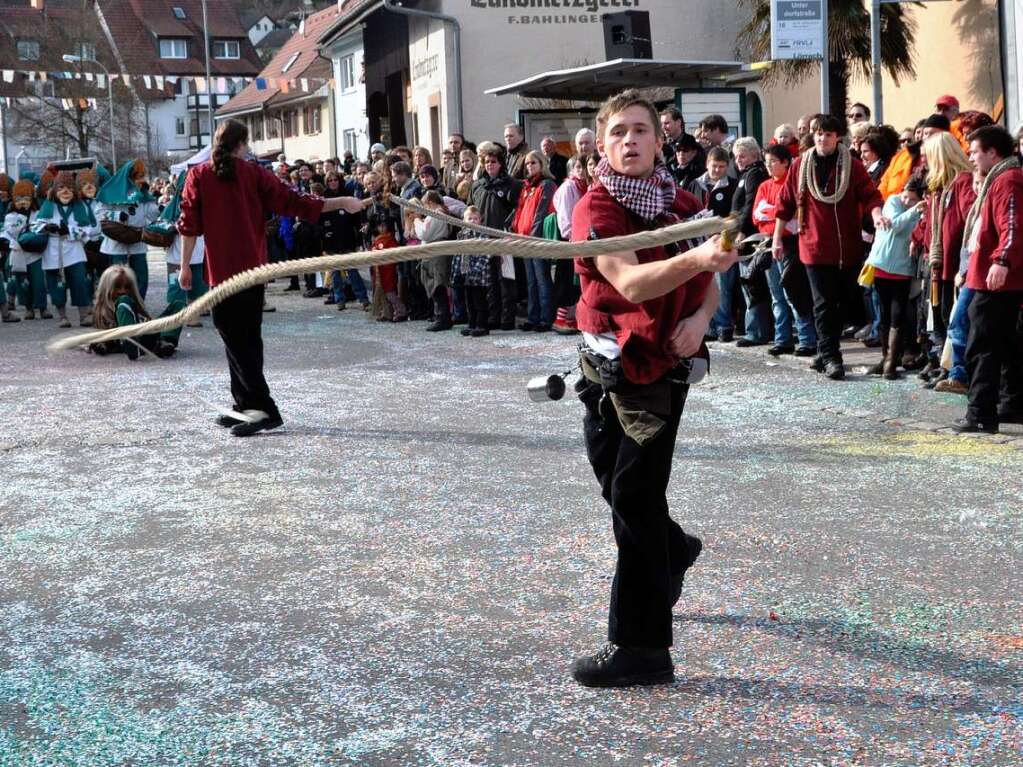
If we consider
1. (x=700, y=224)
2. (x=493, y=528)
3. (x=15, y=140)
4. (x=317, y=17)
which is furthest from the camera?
(x=15, y=140)

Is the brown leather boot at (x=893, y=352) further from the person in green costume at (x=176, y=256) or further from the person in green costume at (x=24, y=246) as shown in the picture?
the person in green costume at (x=24, y=246)

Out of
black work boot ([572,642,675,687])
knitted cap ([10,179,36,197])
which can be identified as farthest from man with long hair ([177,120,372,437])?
knitted cap ([10,179,36,197])

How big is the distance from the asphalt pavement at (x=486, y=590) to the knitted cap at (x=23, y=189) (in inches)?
349

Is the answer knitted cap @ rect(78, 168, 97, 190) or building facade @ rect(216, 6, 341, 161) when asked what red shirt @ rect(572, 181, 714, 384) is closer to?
knitted cap @ rect(78, 168, 97, 190)

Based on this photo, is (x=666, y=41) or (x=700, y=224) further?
(x=666, y=41)

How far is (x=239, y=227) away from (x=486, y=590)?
14.5 feet

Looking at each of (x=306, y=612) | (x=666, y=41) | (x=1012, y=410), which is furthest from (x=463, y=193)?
(x=666, y=41)

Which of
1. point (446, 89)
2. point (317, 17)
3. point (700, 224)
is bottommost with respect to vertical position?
point (700, 224)

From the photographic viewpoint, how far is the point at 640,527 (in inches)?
171

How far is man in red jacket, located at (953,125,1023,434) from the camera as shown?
822cm

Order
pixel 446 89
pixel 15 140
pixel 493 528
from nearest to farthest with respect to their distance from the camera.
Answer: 1. pixel 493 528
2. pixel 446 89
3. pixel 15 140

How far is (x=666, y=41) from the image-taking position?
2975 centimetres

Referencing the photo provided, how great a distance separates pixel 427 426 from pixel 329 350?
189 inches

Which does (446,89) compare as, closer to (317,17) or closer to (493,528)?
(493,528)
